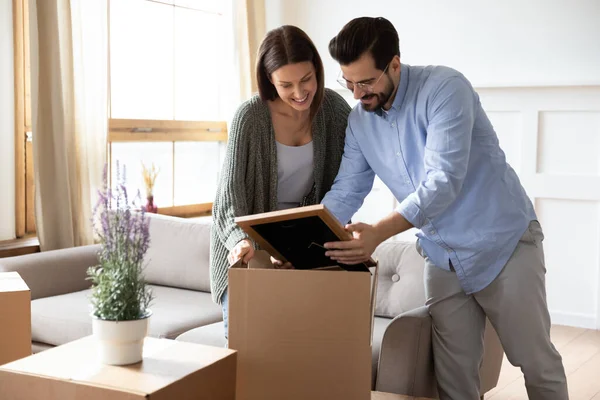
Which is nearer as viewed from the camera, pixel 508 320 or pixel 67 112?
pixel 508 320

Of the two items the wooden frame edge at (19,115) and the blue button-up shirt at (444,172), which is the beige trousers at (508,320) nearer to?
the blue button-up shirt at (444,172)

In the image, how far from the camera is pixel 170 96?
5.28m

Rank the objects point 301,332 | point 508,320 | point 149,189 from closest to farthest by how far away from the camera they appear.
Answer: point 301,332 → point 508,320 → point 149,189

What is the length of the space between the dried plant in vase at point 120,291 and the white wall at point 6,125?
2.79 meters

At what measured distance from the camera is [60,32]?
13.6ft

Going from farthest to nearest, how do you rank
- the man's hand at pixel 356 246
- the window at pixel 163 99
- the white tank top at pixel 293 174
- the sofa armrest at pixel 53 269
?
the window at pixel 163 99
the sofa armrest at pixel 53 269
the white tank top at pixel 293 174
the man's hand at pixel 356 246

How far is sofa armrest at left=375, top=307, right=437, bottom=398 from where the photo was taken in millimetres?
2502

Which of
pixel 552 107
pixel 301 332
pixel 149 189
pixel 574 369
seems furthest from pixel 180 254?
pixel 552 107

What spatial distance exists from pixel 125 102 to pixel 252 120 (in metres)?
2.89

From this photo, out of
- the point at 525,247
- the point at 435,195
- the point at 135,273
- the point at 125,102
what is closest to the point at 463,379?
the point at 525,247

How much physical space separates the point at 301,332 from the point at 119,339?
0.39m

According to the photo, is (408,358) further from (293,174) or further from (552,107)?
(552,107)

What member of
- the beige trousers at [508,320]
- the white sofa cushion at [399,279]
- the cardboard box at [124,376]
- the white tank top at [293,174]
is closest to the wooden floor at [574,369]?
the white sofa cushion at [399,279]

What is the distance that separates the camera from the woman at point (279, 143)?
7.06 ft
